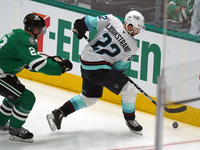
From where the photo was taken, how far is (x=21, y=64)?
353cm

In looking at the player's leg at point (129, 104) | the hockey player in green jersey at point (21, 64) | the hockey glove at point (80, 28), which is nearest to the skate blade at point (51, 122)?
the hockey player in green jersey at point (21, 64)

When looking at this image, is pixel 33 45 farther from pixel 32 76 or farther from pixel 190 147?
pixel 32 76

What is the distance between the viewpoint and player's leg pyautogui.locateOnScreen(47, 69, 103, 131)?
3.93m

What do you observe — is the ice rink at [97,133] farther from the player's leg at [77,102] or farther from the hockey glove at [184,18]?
the hockey glove at [184,18]

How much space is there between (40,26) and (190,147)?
176 cm

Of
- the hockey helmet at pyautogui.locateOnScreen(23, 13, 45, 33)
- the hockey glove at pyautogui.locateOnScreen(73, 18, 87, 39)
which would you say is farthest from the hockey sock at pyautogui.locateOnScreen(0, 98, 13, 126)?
the hockey glove at pyautogui.locateOnScreen(73, 18, 87, 39)

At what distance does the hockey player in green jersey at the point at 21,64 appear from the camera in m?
3.38

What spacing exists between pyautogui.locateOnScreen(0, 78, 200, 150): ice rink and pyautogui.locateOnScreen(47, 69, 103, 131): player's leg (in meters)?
0.15

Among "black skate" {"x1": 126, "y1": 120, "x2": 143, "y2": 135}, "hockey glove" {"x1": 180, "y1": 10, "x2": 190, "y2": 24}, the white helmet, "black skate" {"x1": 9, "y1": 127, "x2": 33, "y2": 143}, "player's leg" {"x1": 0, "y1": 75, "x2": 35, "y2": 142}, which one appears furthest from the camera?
"hockey glove" {"x1": 180, "y1": 10, "x2": 190, "y2": 24}

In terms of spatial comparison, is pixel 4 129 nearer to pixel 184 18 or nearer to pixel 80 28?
pixel 80 28

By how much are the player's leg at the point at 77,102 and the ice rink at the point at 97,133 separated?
146 millimetres

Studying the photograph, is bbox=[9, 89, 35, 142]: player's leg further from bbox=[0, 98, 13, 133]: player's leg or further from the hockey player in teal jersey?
the hockey player in teal jersey

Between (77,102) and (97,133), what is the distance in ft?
1.22

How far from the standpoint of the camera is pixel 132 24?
153 inches
